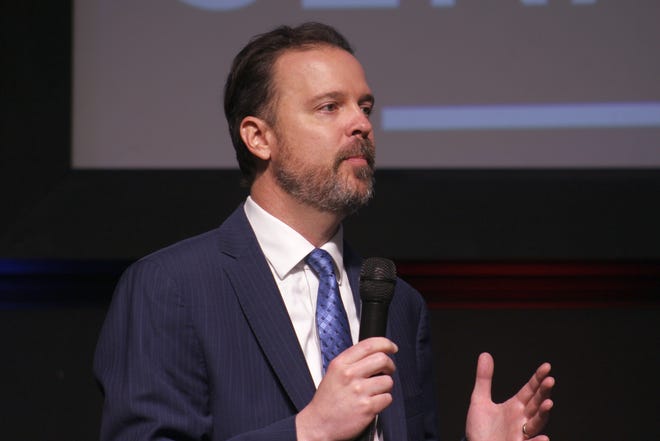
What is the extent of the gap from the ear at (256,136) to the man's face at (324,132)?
27 millimetres

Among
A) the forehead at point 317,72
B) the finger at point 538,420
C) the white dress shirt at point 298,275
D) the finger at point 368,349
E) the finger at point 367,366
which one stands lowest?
the finger at point 538,420

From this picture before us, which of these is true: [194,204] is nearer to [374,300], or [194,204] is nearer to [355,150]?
[355,150]

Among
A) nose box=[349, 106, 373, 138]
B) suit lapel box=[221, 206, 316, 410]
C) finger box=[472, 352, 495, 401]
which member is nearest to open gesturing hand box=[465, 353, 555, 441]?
finger box=[472, 352, 495, 401]

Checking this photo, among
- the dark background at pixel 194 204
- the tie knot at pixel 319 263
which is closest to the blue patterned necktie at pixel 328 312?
the tie knot at pixel 319 263

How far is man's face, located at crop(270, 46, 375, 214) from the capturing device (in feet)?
6.32

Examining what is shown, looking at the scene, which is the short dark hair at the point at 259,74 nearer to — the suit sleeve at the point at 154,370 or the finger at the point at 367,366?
the suit sleeve at the point at 154,370

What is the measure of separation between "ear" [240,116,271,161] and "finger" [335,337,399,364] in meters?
0.66

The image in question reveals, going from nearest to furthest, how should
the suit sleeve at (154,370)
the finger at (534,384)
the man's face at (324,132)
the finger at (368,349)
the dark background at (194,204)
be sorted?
the finger at (368,349)
the suit sleeve at (154,370)
the finger at (534,384)
the man's face at (324,132)
the dark background at (194,204)

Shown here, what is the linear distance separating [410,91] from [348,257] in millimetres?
956

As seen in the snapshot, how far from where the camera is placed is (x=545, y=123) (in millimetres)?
2904

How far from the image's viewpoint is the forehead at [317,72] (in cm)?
198

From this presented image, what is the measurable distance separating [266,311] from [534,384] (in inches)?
20.8

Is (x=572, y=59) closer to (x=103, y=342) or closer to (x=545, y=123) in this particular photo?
(x=545, y=123)

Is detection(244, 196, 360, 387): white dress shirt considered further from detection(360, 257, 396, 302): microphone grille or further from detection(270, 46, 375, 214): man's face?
detection(360, 257, 396, 302): microphone grille
